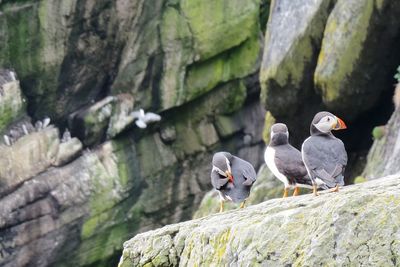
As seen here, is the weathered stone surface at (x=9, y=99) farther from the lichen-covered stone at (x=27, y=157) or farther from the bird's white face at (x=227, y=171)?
the bird's white face at (x=227, y=171)

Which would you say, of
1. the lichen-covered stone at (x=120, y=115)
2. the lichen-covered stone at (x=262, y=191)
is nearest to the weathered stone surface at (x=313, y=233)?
the lichen-covered stone at (x=262, y=191)

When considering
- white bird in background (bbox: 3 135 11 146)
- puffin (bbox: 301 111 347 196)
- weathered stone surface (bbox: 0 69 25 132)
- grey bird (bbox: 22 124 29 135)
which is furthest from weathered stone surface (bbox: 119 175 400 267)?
grey bird (bbox: 22 124 29 135)

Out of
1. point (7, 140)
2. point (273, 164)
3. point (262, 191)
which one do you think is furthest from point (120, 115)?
point (273, 164)

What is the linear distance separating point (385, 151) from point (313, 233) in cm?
1173

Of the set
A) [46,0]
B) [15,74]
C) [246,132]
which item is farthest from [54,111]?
[246,132]

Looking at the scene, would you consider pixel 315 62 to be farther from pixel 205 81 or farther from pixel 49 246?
pixel 49 246

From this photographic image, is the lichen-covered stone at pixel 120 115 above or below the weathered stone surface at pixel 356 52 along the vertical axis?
below

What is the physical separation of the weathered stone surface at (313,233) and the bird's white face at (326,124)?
187cm

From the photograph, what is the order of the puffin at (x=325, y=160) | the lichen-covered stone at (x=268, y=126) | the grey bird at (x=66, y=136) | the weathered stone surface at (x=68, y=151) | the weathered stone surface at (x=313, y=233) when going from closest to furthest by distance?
1. the weathered stone surface at (x=313, y=233)
2. the puffin at (x=325, y=160)
3. the lichen-covered stone at (x=268, y=126)
4. the weathered stone surface at (x=68, y=151)
5. the grey bird at (x=66, y=136)

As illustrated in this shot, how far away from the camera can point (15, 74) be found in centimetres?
2678

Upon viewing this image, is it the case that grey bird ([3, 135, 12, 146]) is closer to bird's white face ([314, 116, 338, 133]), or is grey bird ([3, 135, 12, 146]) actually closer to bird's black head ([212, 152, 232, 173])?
bird's black head ([212, 152, 232, 173])

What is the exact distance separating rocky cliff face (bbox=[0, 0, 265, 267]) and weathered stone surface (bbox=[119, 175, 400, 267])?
17768mm

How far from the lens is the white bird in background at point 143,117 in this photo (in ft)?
93.9

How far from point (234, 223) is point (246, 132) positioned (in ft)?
71.9
